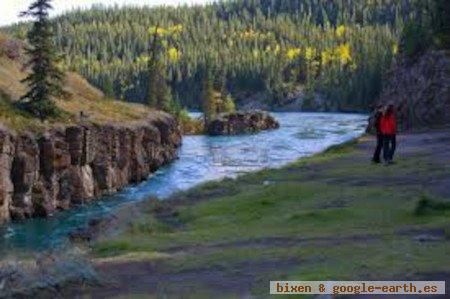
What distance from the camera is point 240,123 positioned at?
118438mm

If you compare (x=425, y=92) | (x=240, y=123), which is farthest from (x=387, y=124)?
(x=240, y=123)

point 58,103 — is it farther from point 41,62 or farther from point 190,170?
point 190,170

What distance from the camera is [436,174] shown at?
28.2 meters

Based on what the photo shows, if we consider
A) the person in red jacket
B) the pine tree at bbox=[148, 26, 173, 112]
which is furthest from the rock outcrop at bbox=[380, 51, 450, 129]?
the pine tree at bbox=[148, 26, 173, 112]

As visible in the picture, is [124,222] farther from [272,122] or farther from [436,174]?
[272,122]

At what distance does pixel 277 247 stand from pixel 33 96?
110 ft

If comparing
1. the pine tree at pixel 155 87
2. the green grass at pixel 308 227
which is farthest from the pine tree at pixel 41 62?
the pine tree at pixel 155 87

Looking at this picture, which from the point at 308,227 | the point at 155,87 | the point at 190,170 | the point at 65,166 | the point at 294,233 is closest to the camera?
the point at 294,233

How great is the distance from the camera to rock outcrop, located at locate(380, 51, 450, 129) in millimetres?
64312

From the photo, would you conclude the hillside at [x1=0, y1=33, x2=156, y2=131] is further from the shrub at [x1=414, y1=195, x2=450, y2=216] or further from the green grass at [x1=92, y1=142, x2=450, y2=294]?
the shrub at [x1=414, y1=195, x2=450, y2=216]

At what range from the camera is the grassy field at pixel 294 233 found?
588 inches

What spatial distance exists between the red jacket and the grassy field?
1681 mm

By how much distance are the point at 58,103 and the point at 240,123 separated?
66.6m

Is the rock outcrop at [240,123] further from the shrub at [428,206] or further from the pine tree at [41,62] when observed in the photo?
the shrub at [428,206]
